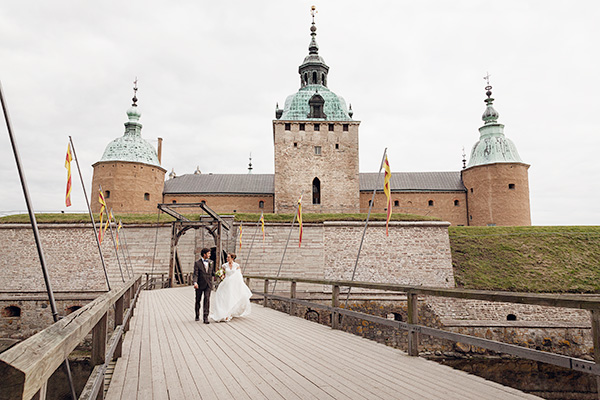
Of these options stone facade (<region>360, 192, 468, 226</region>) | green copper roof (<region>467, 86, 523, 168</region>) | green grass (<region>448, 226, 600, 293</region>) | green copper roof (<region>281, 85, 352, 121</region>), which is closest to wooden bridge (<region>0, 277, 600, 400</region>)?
green grass (<region>448, 226, 600, 293</region>)

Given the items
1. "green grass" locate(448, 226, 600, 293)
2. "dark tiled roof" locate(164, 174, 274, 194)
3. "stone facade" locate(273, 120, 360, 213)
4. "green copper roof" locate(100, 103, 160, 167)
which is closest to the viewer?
"green grass" locate(448, 226, 600, 293)

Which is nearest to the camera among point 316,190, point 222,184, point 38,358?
point 38,358

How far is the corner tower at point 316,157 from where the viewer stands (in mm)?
33562

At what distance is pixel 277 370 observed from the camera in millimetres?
4176

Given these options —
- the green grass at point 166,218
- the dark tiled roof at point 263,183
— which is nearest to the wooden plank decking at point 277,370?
the green grass at point 166,218

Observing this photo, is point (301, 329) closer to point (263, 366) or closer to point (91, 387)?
point (263, 366)

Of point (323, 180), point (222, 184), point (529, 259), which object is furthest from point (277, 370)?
point (222, 184)

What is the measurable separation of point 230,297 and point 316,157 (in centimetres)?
2723

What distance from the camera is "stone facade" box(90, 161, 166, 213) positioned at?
3384cm

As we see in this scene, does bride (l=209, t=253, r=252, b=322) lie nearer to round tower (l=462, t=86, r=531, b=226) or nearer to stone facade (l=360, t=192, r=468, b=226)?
stone facade (l=360, t=192, r=468, b=226)

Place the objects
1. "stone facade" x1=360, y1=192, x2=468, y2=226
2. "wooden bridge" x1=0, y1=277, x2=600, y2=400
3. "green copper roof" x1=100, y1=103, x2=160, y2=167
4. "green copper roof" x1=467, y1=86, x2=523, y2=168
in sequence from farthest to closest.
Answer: "stone facade" x1=360, y1=192, x2=468, y2=226, "green copper roof" x1=100, y1=103, x2=160, y2=167, "green copper roof" x1=467, y1=86, x2=523, y2=168, "wooden bridge" x1=0, y1=277, x2=600, y2=400

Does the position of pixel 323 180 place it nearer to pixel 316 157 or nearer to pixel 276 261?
pixel 316 157

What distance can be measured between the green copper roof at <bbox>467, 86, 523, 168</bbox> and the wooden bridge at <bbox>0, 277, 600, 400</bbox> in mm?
33455

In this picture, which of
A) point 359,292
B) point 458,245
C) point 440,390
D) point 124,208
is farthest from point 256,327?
point 124,208
